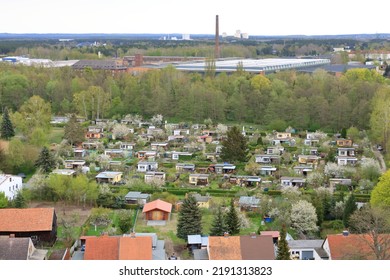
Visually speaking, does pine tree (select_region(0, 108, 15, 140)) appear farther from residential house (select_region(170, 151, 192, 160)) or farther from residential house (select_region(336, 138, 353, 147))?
residential house (select_region(336, 138, 353, 147))

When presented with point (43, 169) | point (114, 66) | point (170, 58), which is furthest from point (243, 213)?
point (170, 58)

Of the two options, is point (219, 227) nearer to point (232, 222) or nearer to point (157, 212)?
point (232, 222)

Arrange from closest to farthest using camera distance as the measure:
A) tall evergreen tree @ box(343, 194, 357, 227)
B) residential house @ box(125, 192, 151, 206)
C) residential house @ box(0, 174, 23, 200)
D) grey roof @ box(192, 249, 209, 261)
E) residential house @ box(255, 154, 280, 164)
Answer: grey roof @ box(192, 249, 209, 261), tall evergreen tree @ box(343, 194, 357, 227), residential house @ box(0, 174, 23, 200), residential house @ box(125, 192, 151, 206), residential house @ box(255, 154, 280, 164)

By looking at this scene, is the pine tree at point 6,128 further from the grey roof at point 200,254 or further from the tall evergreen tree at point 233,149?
the grey roof at point 200,254

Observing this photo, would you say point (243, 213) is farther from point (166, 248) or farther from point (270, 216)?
point (166, 248)

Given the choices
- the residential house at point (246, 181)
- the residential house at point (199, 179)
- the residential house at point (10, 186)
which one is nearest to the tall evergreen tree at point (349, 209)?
the residential house at point (246, 181)

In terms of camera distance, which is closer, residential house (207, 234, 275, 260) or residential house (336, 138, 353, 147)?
residential house (207, 234, 275, 260)

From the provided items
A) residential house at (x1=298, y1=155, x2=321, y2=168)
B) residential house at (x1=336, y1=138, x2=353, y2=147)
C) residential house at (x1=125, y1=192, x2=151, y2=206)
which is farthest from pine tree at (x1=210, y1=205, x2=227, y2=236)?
residential house at (x1=336, y1=138, x2=353, y2=147)
